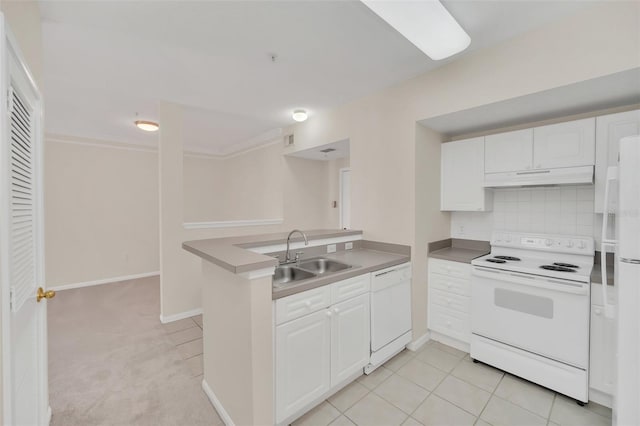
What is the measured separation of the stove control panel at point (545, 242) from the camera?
233cm

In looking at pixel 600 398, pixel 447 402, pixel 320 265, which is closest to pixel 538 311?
pixel 600 398

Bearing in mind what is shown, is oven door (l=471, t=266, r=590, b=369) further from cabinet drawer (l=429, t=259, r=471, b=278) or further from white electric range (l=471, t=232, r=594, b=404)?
cabinet drawer (l=429, t=259, r=471, b=278)

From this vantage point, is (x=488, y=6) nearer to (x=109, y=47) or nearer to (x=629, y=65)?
(x=629, y=65)

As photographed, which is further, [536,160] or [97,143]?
[97,143]

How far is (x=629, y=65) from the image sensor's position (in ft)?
5.49

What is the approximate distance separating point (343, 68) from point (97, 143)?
16.1ft

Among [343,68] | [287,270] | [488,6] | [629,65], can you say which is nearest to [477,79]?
[488,6]

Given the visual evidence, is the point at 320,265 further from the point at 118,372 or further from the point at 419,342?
the point at 118,372

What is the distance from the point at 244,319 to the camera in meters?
1.53

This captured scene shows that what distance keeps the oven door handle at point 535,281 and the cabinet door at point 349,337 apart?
3.62 ft

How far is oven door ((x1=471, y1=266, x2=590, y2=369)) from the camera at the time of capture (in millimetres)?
1943

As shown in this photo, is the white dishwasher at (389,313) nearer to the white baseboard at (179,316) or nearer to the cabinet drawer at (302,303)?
the cabinet drawer at (302,303)

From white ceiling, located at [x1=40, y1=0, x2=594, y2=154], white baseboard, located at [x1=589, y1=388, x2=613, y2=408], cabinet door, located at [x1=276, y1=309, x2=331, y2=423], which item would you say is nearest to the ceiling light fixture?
white ceiling, located at [x1=40, y1=0, x2=594, y2=154]

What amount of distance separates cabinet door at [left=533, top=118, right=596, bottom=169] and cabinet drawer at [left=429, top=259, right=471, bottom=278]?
1.09 meters
